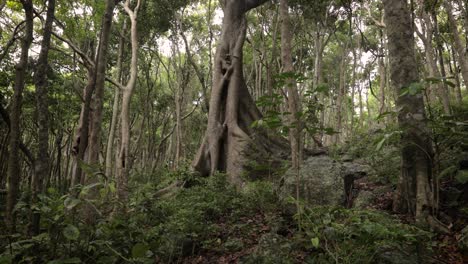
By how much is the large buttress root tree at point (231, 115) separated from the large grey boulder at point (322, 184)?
2.29 meters

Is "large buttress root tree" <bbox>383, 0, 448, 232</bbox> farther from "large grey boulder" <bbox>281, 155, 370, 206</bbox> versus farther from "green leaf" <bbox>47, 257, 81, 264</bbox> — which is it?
"green leaf" <bbox>47, 257, 81, 264</bbox>

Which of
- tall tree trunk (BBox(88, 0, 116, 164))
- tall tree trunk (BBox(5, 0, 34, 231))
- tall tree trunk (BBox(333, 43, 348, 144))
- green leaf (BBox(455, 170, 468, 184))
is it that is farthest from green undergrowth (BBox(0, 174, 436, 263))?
tall tree trunk (BBox(333, 43, 348, 144))

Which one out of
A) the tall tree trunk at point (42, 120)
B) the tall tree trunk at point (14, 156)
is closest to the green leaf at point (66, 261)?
the tall tree trunk at point (42, 120)

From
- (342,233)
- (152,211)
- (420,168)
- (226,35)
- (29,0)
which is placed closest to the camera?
(342,233)

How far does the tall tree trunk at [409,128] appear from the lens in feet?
12.5

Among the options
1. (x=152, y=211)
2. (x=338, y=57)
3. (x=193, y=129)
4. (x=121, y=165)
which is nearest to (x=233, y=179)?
(x=152, y=211)

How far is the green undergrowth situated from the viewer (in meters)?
2.90

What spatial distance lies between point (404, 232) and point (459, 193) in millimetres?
1836

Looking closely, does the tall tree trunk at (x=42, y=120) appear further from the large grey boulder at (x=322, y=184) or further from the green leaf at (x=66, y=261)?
the large grey boulder at (x=322, y=184)

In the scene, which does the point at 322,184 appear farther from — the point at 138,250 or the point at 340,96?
the point at 340,96

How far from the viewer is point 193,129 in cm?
2666

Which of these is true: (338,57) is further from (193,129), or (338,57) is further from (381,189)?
(381,189)

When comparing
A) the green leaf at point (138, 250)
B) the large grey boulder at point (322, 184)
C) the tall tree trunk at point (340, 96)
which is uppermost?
the tall tree trunk at point (340, 96)

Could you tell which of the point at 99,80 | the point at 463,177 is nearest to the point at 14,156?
the point at 99,80
